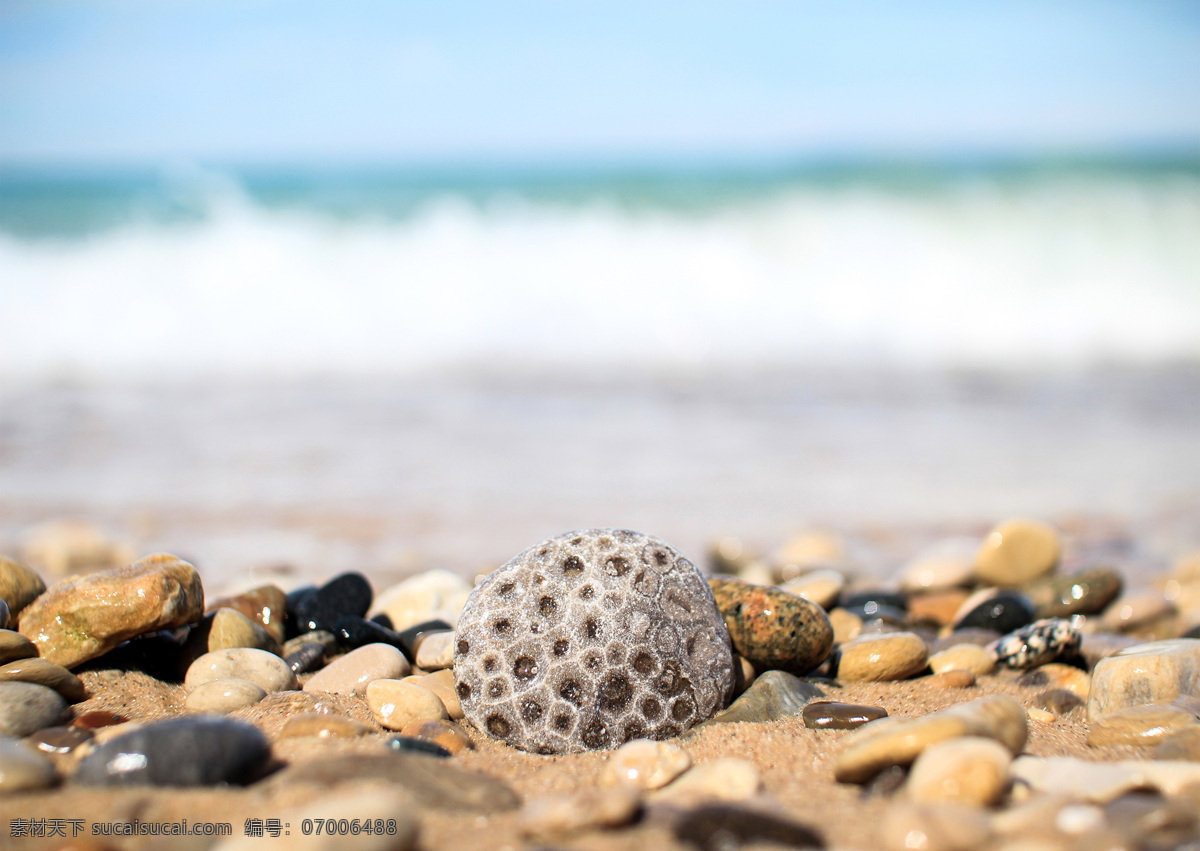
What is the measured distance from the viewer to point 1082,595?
422 cm

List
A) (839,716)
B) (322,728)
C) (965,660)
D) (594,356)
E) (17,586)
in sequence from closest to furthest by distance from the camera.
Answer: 1. (322,728)
2. (839,716)
3. (17,586)
4. (965,660)
5. (594,356)

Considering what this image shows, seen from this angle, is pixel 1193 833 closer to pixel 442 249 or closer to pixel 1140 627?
pixel 1140 627

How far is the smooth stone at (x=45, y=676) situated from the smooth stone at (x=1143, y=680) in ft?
10.2

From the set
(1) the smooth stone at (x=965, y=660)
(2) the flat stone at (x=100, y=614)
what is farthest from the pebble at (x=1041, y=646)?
(2) the flat stone at (x=100, y=614)

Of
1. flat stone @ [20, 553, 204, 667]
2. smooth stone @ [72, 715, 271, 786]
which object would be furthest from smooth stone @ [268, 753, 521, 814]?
flat stone @ [20, 553, 204, 667]

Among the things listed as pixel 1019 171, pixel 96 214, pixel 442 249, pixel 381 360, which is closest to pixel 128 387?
pixel 381 360

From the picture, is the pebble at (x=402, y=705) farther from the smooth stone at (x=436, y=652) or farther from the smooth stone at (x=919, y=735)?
the smooth stone at (x=919, y=735)

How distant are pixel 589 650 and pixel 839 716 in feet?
2.59

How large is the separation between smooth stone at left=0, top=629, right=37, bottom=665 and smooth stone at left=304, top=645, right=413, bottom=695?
2.75 ft

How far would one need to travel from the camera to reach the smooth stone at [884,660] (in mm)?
3180

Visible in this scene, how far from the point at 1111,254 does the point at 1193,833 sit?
49.8ft

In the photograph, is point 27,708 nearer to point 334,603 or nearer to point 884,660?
point 334,603

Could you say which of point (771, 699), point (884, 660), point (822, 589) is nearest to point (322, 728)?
point (771, 699)

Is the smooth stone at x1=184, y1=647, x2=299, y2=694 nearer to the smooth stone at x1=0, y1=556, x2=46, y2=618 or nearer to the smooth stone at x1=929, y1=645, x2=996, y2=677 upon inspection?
the smooth stone at x1=0, y1=556, x2=46, y2=618
